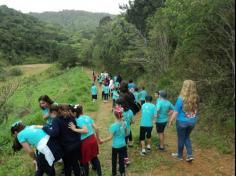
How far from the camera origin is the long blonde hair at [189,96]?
23.7 feet

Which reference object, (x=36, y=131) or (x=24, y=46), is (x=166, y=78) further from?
(x=24, y=46)

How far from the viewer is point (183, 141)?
25.9ft

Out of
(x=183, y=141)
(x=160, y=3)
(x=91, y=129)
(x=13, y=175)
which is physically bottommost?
(x=13, y=175)

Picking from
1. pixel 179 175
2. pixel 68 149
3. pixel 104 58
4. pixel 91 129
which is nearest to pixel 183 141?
pixel 179 175

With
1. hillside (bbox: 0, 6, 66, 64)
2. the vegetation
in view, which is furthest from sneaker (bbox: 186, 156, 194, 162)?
hillside (bbox: 0, 6, 66, 64)

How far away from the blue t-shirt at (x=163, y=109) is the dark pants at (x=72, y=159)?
2.71 meters

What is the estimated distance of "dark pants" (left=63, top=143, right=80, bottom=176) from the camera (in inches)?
252

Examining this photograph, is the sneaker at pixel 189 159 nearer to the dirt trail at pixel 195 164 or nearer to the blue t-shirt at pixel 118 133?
the dirt trail at pixel 195 164

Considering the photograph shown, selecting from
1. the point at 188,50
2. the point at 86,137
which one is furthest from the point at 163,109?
the point at 188,50

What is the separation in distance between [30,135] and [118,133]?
1.78m

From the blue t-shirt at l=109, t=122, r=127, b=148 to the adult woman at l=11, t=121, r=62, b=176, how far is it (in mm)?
1162

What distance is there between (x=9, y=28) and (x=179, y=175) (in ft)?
320

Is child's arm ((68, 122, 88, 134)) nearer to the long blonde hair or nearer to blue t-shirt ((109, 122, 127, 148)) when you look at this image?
blue t-shirt ((109, 122, 127, 148))

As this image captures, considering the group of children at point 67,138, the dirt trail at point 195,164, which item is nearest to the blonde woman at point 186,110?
the dirt trail at point 195,164
